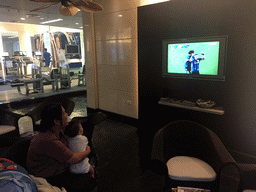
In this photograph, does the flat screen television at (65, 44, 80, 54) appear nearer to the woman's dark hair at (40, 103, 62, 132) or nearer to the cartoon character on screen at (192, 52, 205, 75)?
the cartoon character on screen at (192, 52, 205, 75)

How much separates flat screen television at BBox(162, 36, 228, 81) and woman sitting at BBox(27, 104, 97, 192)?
2337 millimetres

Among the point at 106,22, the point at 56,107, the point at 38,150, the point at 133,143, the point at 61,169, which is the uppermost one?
the point at 106,22

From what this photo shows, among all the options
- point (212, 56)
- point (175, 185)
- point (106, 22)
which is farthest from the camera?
point (106, 22)

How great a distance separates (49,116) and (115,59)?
10.8 ft

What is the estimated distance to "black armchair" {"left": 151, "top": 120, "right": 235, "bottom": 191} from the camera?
198 cm

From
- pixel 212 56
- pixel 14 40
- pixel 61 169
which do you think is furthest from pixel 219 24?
pixel 14 40

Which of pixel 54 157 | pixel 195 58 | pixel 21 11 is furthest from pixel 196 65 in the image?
pixel 21 11

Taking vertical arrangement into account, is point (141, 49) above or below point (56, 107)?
above

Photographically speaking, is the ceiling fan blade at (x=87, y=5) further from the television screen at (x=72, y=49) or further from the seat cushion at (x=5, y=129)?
the television screen at (x=72, y=49)

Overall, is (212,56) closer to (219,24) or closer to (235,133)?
(219,24)

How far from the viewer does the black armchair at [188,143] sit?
1.98m

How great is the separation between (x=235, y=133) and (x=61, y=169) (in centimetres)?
251

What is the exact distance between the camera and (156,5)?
11.9ft

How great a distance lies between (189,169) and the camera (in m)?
1.95
